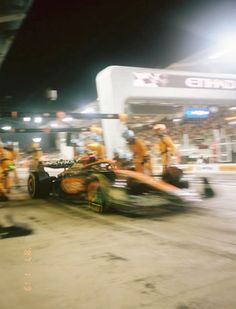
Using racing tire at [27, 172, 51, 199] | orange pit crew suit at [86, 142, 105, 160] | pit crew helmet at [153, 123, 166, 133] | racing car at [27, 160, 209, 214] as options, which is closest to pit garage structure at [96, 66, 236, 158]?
orange pit crew suit at [86, 142, 105, 160]

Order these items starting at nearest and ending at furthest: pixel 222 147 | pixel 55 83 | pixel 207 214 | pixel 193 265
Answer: pixel 193 265, pixel 207 214, pixel 222 147, pixel 55 83

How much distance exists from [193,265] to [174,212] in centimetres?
322

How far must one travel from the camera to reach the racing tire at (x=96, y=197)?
7180 millimetres

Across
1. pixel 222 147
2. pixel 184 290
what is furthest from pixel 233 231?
pixel 222 147

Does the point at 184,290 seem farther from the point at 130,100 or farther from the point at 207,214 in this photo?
the point at 130,100

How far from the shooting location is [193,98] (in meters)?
15.8

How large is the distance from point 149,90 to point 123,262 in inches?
446

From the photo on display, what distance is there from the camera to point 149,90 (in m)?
14.8

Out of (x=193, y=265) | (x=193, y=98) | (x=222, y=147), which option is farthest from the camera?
(x=222, y=147)

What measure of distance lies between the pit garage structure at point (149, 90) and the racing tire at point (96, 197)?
623cm

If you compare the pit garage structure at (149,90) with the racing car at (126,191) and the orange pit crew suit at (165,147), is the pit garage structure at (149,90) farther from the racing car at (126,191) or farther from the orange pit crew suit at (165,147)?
the racing car at (126,191)

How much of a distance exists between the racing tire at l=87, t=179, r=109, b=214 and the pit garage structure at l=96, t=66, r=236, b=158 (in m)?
6.23

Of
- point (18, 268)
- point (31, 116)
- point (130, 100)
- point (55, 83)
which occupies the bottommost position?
point (18, 268)
